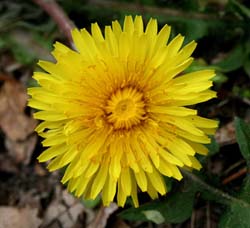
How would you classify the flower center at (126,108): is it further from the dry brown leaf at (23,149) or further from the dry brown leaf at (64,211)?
the dry brown leaf at (23,149)

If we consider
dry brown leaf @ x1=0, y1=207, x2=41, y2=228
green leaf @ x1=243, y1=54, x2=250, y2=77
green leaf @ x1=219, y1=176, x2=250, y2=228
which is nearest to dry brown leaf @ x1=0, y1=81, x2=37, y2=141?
dry brown leaf @ x1=0, y1=207, x2=41, y2=228

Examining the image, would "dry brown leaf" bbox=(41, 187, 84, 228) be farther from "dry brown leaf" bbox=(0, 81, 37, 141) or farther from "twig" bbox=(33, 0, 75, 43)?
"twig" bbox=(33, 0, 75, 43)

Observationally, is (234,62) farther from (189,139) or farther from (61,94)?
(61,94)

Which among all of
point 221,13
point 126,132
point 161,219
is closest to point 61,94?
point 126,132

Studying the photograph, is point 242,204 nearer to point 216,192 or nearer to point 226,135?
point 216,192

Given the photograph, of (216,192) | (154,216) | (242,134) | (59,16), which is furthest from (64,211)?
(242,134)

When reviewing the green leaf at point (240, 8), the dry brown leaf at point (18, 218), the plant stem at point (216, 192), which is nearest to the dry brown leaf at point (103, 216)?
the dry brown leaf at point (18, 218)

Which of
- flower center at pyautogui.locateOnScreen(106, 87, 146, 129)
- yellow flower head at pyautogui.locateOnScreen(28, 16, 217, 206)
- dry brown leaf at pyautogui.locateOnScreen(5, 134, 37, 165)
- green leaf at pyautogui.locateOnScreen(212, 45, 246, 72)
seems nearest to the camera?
yellow flower head at pyautogui.locateOnScreen(28, 16, 217, 206)
